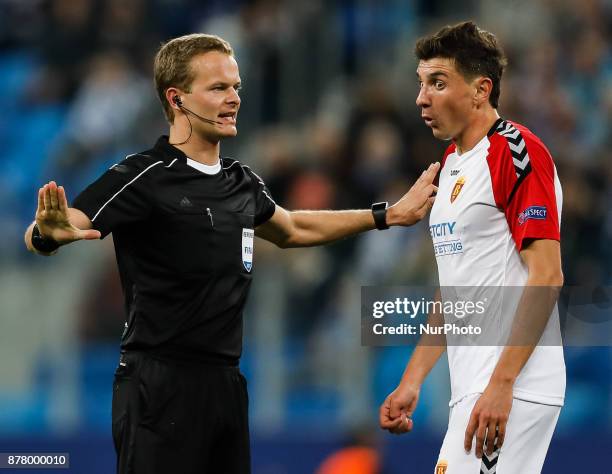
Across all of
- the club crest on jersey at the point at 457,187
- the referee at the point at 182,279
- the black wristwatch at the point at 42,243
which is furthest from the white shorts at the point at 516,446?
the black wristwatch at the point at 42,243

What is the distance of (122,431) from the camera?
4906mm

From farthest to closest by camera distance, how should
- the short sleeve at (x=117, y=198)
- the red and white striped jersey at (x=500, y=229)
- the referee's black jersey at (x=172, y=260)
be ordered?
the referee's black jersey at (x=172, y=260)
the short sleeve at (x=117, y=198)
the red and white striped jersey at (x=500, y=229)

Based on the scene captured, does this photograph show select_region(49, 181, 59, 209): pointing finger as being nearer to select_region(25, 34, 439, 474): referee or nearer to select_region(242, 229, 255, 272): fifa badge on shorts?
select_region(25, 34, 439, 474): referee

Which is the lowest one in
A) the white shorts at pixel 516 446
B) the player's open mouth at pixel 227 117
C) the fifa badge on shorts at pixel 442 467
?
the fifa badge on shorts at pixel 442 467

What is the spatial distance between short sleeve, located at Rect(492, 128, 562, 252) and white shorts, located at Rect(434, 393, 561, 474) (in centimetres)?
63

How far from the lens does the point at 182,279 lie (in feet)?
16.2

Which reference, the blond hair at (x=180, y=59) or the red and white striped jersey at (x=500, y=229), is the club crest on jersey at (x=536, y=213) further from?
the blond hair at (x=180, y=59)

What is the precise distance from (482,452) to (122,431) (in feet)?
4.79

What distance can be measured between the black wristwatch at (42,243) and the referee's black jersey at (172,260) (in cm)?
27

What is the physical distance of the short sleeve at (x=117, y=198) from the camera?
4.80 metres

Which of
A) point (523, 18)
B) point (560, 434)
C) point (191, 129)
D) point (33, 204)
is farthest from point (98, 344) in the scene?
point (523, 18)

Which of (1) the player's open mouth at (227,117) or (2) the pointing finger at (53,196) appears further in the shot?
(1) the player's open mouth at (227,117)

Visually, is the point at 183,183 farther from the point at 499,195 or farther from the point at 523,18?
the point at 523,18

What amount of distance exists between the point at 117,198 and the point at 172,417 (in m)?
0.92
